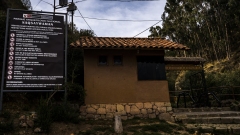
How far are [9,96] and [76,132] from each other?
424 cm

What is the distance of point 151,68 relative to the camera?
1061 cm

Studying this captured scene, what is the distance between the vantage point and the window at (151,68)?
34.3ft

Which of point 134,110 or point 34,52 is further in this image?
point 134,110

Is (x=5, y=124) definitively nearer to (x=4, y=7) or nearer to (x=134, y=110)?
(x=134, y=110)

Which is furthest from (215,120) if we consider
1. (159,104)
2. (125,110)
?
(125,110)

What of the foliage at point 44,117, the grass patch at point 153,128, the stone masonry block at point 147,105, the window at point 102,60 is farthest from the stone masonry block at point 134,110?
the foliage at point 44,117

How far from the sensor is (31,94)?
32.8ft

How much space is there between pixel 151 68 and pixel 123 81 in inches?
65.9

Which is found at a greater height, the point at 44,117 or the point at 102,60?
the point at 102,60

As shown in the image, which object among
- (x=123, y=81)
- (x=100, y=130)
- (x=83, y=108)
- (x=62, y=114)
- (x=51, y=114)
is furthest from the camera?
(x=123, y=81)

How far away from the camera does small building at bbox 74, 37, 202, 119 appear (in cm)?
971

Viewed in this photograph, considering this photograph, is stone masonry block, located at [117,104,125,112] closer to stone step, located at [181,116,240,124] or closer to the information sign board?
the information sign board

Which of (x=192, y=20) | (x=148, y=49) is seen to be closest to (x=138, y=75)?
(x=148, y=49)

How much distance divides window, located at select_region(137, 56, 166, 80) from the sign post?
3.79m
